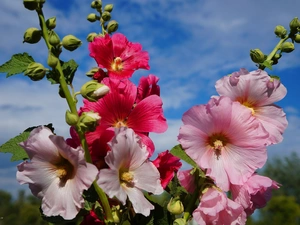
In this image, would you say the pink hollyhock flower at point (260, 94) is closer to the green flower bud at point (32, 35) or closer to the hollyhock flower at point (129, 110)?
the hollyhock flower at point (129, 110)

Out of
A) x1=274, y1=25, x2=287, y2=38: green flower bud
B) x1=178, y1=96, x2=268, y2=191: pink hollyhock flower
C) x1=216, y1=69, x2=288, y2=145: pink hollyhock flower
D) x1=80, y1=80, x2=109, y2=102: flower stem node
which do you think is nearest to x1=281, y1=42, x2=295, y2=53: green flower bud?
x1=274, y1=25, x2=287, y2=38: green flower bud

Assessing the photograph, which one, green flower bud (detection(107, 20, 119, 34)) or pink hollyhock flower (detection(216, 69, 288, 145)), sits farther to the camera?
green flower bud (detection(107, 20, 119, 34))

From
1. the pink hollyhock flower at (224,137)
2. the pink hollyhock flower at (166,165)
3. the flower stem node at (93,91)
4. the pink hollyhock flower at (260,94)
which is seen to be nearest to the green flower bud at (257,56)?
the pink hollyhock flower at (260,94)

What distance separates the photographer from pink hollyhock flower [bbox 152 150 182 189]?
40.6 inches

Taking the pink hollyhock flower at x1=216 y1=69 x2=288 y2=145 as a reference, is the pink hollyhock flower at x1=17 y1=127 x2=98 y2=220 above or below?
below

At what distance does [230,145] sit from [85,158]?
0.31 metres

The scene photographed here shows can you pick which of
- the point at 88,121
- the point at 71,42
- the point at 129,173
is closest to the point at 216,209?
the point at 129,173

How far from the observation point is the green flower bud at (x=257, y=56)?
1116 millimetres

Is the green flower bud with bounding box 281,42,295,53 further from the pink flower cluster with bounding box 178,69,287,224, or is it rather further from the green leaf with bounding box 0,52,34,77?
the green leaf with bounding box 0,52,34,77

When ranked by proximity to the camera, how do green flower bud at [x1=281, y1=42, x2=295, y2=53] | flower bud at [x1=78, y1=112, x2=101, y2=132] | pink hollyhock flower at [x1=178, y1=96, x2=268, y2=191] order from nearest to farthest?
flower bud at [x1=78, y1=112, x2=101, y2=132]
pink hollyhock flower at [x1=178, y1=96, x2=268, y2=191]
green flower bud at [x1=281, y1=42, x2=295, y2=53]

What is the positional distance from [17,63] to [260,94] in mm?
512

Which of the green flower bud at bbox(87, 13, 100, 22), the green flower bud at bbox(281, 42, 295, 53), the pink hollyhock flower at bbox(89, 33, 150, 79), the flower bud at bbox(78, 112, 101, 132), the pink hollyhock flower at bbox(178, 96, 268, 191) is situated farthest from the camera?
the green flower bud at bbox(87, 13, 100, 22)

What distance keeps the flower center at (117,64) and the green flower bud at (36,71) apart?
0.26 m

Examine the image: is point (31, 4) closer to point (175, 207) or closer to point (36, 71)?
point (36, 71)
